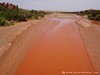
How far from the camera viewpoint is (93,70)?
7.92 metres

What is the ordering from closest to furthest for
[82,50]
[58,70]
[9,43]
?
[58,70] → [82,50] → [9,43]

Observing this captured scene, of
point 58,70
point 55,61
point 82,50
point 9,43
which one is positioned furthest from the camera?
point 9,43

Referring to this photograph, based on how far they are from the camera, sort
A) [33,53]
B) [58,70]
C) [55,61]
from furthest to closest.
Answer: [33,53]
[55,61]
[58,70]

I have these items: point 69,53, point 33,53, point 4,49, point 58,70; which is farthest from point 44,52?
point 58,70

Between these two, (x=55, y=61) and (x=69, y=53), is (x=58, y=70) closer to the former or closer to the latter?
(x=55, y=61)

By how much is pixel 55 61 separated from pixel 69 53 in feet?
6.03

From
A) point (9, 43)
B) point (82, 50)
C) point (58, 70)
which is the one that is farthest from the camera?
point (9, 43)

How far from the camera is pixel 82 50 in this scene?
1120 cm

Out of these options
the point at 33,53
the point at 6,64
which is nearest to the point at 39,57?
the point at 33,53

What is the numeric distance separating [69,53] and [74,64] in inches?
76.2

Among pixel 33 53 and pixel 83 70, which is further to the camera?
pixel 33 53

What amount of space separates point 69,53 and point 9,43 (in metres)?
4.03

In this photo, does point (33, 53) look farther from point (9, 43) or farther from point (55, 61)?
point (9, 43)

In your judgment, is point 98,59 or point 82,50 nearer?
point 98,59
